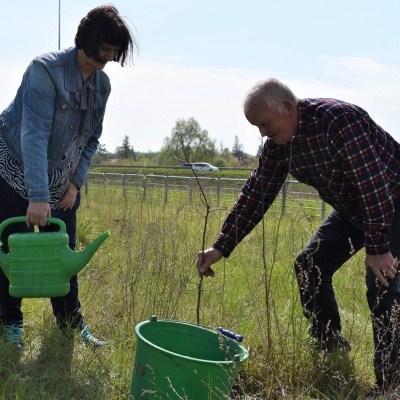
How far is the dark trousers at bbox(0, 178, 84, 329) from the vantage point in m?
2.94

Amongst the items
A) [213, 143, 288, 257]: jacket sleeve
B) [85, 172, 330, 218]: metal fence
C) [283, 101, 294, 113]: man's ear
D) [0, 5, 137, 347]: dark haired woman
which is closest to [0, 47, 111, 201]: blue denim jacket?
[0, 5, 137, 347]: dark haired woman

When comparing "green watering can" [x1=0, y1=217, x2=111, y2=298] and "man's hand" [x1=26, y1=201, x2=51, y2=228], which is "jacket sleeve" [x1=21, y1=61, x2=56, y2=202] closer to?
"man's hand" [x1=26, y1=201, x2=51, y2=228]

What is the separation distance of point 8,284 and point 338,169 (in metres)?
1.77

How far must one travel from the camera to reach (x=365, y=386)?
106 inches

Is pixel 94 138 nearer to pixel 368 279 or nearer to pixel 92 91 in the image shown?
pixel 92 91

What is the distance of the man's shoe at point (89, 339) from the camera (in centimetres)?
297

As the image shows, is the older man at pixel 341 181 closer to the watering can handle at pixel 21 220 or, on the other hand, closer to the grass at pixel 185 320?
the grass at pixel 185 320

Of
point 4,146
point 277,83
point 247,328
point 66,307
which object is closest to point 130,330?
point 66,307

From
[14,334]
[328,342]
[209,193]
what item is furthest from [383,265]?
[209,193]

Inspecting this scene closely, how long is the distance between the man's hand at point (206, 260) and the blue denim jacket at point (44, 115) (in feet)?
2.58

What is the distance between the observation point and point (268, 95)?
8.21ft

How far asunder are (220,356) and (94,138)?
56.8 inches

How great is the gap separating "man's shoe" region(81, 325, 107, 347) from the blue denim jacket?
773 millimetres

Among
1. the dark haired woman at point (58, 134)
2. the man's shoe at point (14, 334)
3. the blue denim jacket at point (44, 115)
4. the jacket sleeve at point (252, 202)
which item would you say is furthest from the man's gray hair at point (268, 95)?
the man's shoe at point (14, 334)
